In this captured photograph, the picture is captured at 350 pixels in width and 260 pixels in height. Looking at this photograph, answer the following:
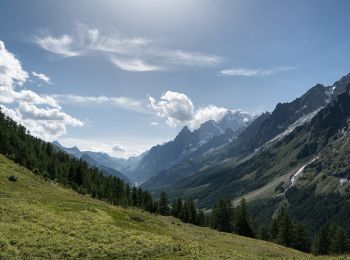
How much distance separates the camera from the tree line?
377 feet

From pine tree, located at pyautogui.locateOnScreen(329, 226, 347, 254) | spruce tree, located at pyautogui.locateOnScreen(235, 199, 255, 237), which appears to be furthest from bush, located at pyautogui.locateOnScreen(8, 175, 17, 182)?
pine tree, located at pyautogui.locateOnScreen(329, 226, 347, 254)

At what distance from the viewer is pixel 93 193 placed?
11812cm

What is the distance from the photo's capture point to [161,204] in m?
171

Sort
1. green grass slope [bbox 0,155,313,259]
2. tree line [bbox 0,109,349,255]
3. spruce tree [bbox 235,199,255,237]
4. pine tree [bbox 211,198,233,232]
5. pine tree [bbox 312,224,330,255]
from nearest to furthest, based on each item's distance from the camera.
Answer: green grass slope [bbox 0,155,313,259]
tree line [bbox 0,109,349,255]
pine tree [bbox 312,224,330,255]
spruce tree [bbox 235,199,255,237]
pine tree [bbox 211,198,233,232]

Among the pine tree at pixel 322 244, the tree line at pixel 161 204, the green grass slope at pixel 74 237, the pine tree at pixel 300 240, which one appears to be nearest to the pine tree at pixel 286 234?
the tree line at pixel 161 204

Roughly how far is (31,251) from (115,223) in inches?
786

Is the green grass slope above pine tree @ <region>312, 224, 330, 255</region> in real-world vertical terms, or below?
above

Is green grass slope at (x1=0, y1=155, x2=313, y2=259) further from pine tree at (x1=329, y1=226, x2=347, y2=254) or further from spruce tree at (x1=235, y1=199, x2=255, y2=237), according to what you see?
pine tree at (x1=329, y1=226, x2=347, y2=254)

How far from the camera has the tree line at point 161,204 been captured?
11498 centimetres

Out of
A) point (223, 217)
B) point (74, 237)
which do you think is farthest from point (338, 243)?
point (74, 237)

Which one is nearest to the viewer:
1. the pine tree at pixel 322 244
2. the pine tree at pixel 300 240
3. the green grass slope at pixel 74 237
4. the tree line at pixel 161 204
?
the green grass slope at pixel 74 237

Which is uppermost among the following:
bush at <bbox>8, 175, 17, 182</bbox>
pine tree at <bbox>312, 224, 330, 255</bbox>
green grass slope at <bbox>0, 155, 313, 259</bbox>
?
bush at <bbox>8, 175, 17, 182</bbox>

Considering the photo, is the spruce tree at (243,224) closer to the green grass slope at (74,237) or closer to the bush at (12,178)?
the green grass slope at (74,237)

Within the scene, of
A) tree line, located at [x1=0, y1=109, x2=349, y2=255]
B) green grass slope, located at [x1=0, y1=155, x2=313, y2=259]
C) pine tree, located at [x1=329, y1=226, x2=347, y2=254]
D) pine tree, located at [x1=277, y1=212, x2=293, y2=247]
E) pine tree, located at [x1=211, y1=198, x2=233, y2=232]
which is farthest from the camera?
pine tree, located at [x1=211, y1=198, x2=233, y2=232]
